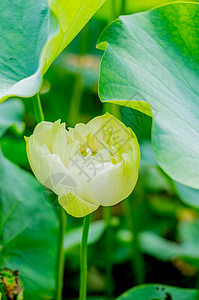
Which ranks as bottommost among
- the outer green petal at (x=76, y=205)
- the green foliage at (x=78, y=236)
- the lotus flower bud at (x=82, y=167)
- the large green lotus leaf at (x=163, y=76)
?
the green foliage at (x=78, y=236)

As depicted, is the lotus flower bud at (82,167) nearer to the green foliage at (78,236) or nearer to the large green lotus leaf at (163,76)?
the large green lotus leaf at (163,76)

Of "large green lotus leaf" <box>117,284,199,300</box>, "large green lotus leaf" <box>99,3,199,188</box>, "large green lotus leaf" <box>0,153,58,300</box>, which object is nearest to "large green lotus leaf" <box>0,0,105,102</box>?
"large green lotus leaf" <box>99,3,199,188</box>

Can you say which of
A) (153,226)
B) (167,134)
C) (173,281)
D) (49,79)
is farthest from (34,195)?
(49,79)

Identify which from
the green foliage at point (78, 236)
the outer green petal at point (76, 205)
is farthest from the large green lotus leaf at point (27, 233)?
the outer green petal at point (76, 205)

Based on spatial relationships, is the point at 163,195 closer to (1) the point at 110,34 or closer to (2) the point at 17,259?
(2) the point at 17,259

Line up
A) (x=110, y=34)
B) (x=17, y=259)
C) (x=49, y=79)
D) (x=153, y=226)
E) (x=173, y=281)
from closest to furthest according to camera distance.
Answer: (x=110, y=34)
(x=17, y=259)
(x=173, y=281)
(x=153, y=226)
(x=49, y=79)

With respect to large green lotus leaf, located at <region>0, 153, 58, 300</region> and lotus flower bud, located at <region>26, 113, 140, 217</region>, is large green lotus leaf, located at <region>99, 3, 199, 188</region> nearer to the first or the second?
lotus flower bud, located at <region>26, 113, 140, 217</region>
